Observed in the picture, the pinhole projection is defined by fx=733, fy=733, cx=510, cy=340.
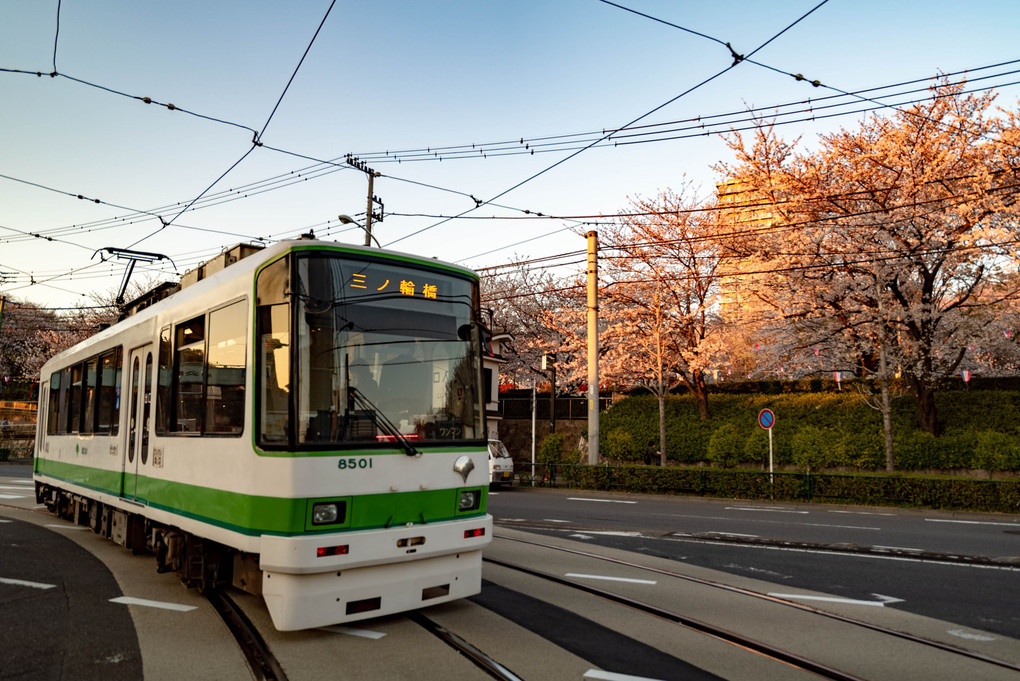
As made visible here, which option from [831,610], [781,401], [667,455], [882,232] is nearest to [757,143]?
[882,232]

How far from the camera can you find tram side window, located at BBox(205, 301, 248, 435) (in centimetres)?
598

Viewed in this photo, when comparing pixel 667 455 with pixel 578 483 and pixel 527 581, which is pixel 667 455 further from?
pixel 527 581

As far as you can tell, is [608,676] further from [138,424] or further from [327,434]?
[138,424]

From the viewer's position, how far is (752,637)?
5.94m

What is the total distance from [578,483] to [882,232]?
12.4 metres

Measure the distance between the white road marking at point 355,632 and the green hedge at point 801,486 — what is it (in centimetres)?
1660

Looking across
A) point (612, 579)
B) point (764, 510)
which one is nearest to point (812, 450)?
point (764, 510)

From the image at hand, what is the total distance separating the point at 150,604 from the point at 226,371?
262 centimetres

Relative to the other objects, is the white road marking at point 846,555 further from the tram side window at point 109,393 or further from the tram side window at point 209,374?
the tram side window at point 109,393

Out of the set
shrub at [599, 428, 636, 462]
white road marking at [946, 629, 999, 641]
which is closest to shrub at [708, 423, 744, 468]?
shrub at [599, 428, 636, 462]

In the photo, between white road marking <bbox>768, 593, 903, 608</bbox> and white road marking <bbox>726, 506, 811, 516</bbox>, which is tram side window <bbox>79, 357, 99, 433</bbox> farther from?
white road marking <bbox>726, 506, 811, 516</bbox>

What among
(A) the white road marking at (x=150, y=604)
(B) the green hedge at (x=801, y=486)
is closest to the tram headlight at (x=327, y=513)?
(A) the white road marking at (x=150, y=604)

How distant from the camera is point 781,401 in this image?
30000 millimetres

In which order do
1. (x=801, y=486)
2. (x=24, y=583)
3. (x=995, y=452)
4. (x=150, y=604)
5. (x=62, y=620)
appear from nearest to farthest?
1. (x=62, y=620)
2. (x=150, y=604)
3. (x=24, y=583)
4. (x=801, y=486)
5. (x=995, y=452)
